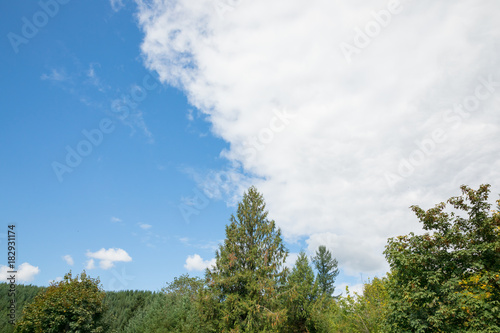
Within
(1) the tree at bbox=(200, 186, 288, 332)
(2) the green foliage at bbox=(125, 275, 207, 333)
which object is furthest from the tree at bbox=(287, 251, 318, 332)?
(2) the green foliage at bbox=(125, 275, 207, 333)

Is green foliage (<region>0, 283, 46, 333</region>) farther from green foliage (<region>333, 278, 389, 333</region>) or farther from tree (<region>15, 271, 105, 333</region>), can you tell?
green foliage (<region>333, 278, 389, 333</region>)

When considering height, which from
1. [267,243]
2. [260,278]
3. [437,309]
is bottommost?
[437,309]

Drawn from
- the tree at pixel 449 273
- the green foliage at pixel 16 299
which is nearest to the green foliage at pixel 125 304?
the green foliage at pixel 16 299

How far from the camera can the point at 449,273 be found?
47.9 ft

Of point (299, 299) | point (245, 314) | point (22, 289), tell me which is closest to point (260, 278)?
point (245, 314)

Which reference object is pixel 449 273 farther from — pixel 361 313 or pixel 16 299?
pixel 16 299

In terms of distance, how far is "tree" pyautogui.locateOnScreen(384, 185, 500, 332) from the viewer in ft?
42.3

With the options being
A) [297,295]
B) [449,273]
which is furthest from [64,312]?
[449,273]

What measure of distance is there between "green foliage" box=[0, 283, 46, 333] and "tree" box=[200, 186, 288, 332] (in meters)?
20.1

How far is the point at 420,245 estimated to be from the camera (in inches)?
619

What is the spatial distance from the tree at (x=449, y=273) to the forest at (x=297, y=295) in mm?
45

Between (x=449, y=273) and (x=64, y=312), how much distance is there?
93.4 ft

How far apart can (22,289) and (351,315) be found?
40.8 m

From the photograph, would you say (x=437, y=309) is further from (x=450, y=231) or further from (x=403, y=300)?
(x=450, y=231)
